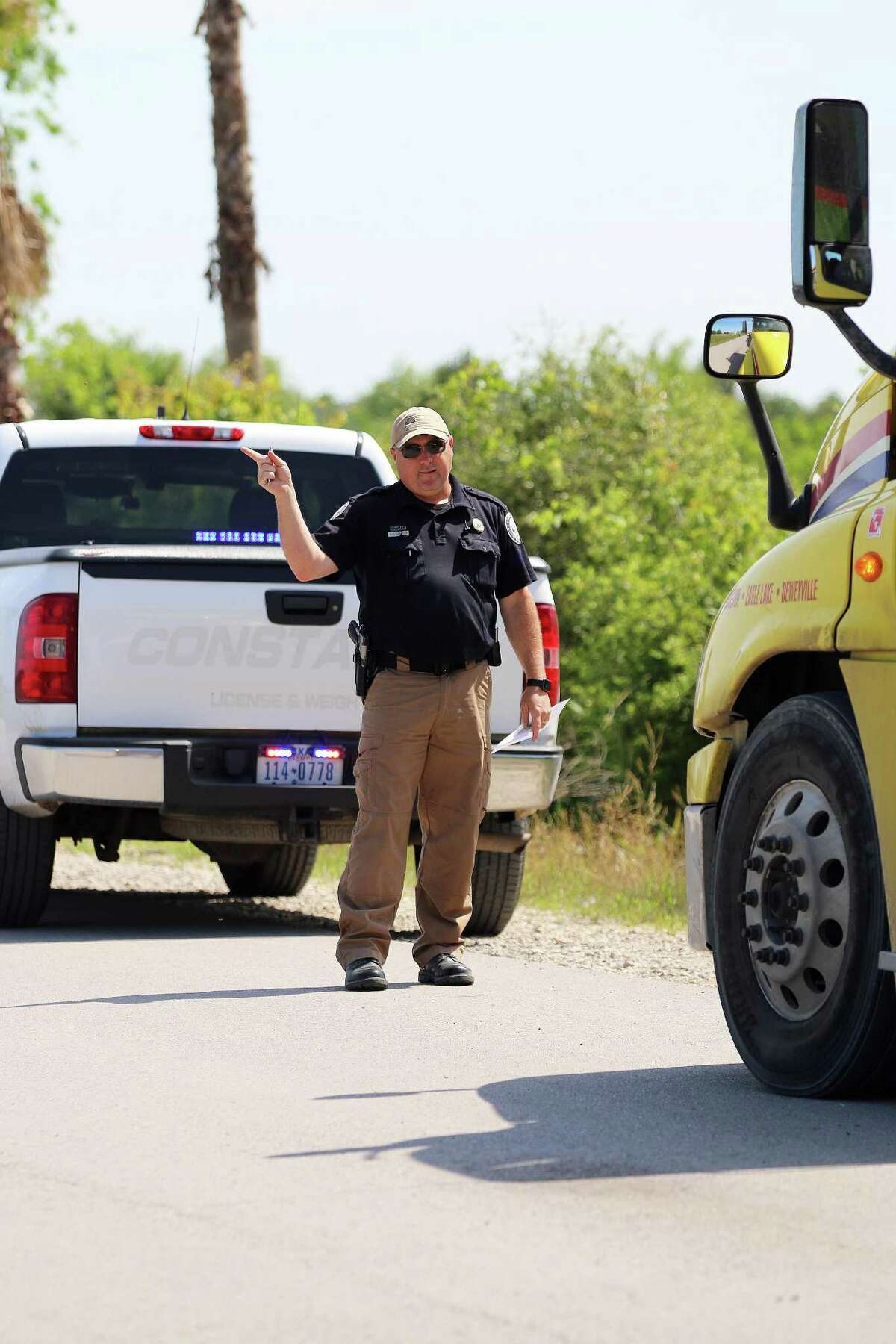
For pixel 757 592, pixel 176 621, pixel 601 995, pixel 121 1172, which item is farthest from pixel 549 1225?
pixel 176 621

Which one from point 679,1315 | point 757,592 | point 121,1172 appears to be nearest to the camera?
→ point 679,1315

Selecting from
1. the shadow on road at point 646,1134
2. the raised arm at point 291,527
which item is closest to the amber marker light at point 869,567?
the shadow on road at point 646,1134

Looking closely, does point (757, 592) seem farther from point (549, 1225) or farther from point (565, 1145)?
point (549, 1225)

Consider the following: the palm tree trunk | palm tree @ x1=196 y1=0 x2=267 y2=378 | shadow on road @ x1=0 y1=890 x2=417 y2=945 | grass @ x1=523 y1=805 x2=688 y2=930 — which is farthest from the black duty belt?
the palm tree trunk

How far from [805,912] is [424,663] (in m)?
2.54

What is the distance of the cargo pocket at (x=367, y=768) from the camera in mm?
8102

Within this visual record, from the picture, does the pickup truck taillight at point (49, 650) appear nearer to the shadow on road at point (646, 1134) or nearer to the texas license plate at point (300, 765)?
the texas license plate at point (300, 765)

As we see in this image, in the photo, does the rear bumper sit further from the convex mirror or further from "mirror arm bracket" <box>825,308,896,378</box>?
"mirror arm bracket" <box>825,308,896,378</box>

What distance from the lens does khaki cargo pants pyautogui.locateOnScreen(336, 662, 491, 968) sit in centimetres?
805

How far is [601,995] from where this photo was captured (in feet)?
26.6

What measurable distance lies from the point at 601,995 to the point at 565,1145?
9.30 ft

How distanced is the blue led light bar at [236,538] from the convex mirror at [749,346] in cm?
410

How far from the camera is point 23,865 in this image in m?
9.75

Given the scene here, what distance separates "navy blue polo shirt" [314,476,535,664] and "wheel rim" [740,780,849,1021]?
7.17ft
